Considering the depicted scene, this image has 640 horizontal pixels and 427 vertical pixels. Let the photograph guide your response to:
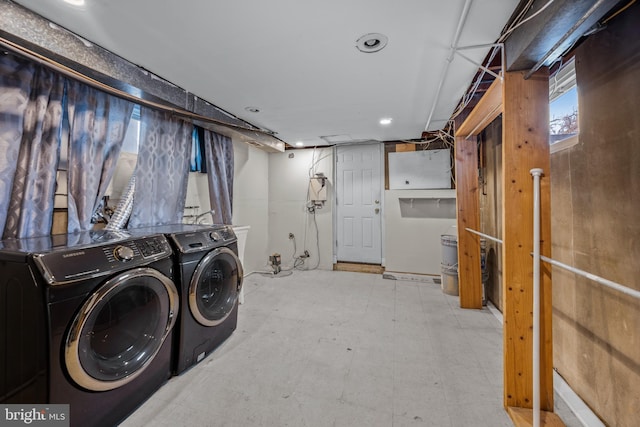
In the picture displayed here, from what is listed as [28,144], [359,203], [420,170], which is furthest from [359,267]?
[28,144]

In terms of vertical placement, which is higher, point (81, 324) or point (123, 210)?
point (123, 210)

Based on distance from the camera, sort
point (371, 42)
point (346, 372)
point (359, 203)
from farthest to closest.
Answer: point (359, 203) < point (346, 372) < point (371, 42)

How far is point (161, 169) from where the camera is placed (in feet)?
8.03

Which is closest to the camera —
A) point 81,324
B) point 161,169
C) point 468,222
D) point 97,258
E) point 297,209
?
point 81,324

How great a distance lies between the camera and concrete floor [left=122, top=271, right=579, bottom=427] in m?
1.46

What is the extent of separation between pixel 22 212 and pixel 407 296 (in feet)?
11.5

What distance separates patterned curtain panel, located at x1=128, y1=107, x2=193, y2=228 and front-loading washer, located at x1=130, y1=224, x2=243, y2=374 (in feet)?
1.32

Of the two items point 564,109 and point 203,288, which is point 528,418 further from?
point 203,288

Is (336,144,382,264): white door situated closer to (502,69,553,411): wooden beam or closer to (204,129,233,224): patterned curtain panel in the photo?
(204,129,233,224): patterned curtain panel

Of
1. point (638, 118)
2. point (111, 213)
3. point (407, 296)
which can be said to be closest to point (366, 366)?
point (407, 296)

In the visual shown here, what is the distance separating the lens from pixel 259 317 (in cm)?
268

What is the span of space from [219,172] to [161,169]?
82 centimetres

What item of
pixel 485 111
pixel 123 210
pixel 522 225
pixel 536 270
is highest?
pixel 485 111

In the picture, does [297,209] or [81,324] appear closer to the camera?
[81,324]
